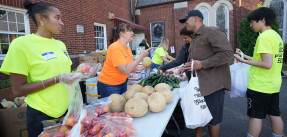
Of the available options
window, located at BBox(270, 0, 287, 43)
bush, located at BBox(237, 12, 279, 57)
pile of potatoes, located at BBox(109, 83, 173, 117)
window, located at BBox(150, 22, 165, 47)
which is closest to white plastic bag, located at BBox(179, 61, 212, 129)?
pile of potatoes, located at BBox(109, 83, 173, 117)

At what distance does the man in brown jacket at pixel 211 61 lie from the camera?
196 cm

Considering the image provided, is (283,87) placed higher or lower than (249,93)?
lower

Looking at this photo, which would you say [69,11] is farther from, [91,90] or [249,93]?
[249,93]

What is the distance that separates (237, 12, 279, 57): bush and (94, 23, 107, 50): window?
8.63 meters

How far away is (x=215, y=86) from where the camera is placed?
6.79 feet

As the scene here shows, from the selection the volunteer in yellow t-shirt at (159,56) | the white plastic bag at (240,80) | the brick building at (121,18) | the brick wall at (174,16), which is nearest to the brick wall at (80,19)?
the brick building at (121,18)

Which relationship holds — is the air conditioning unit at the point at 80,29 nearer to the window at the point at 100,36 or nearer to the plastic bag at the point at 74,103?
the window at the point at 100,36

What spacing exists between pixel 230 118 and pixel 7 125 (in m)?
4.57

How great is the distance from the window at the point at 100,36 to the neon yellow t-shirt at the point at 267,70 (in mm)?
7492

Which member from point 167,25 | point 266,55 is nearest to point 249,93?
point 266,55

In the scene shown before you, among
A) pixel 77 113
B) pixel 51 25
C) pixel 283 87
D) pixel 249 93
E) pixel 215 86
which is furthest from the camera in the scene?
pixel 283 87

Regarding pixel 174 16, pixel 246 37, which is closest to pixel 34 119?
pixel 246 37

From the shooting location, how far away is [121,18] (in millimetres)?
11289

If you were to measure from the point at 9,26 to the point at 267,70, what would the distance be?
20.6 feet
